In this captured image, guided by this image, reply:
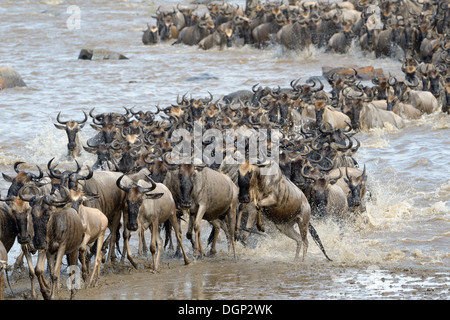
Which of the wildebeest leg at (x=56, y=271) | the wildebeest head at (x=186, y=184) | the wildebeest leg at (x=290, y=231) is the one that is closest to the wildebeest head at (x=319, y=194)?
the wildebeest leg at (x=290, y=231)

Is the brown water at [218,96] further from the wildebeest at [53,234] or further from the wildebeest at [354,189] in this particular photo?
the wildebeest at [53,234]

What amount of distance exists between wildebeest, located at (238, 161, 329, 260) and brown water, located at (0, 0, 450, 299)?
1.50 ft

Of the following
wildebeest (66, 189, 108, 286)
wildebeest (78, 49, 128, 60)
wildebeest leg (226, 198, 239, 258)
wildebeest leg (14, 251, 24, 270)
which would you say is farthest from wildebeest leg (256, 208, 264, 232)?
wildebeest (78, 49, 128, 60)

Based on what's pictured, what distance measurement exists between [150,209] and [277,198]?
1.94 m

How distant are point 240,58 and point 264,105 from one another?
14987 millimetres

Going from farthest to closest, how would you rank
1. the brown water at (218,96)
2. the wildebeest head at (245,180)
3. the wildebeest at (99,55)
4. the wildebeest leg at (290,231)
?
the wildebeest at (99,55)
the wildebeest leg at (290,231)
the wildebeest head at (245,180)
the brown water at (218,96)

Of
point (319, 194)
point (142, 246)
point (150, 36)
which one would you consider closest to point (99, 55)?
point (150, 36)

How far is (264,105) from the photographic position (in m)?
21.7

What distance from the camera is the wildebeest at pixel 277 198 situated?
12625 mm

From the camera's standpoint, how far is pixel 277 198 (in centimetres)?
1289

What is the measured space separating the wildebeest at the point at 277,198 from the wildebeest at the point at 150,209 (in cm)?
105

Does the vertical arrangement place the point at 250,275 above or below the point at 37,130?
above
